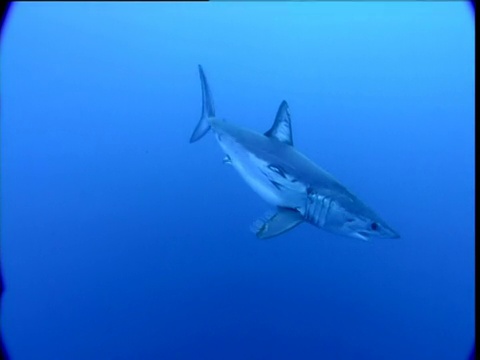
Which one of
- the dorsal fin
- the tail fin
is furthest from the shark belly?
the tail fin

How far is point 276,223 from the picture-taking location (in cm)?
248

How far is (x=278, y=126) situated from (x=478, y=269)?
62.8 inches

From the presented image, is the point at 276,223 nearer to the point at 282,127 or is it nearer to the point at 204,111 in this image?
the point at 282,127

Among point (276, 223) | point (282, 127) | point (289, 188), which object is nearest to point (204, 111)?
point (282, 127)

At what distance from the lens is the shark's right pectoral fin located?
2.43 meters

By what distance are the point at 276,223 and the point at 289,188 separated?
0.23 metres

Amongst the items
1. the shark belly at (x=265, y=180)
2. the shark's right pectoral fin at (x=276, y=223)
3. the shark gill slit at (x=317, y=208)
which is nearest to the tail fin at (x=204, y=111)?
the shark belly at (x=265, y=180)

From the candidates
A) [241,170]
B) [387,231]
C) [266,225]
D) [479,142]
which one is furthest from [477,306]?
[241,170]

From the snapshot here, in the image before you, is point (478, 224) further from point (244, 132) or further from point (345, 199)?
point (244, 132)

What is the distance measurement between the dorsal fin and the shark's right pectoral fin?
0.45 metres

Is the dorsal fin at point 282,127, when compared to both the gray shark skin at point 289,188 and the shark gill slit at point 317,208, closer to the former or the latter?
the gray shark skin at point 289,188

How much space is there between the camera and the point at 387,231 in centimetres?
239

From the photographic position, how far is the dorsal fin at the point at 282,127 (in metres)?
2.57

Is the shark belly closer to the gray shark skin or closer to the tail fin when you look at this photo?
the gray shark skin
